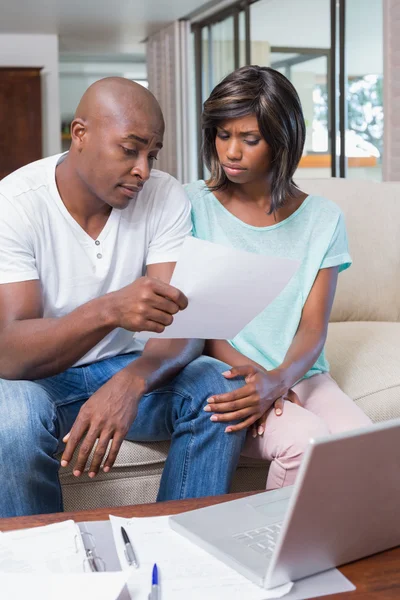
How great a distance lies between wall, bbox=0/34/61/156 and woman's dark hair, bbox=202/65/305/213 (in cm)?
705

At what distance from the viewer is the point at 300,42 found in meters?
5.79

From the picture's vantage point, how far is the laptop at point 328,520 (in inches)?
28.7

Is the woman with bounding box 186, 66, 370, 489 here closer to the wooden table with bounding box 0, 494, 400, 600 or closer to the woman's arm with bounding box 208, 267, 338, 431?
the woman's arm with bounding box 208, 267, 338, 431

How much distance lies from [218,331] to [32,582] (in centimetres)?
63

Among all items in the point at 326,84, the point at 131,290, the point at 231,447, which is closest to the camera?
the point at 131,290

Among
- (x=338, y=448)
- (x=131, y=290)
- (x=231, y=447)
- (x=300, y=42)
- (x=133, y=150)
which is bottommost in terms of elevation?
(x=231, y=447)

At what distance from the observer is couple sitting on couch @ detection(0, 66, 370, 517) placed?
4.40ft

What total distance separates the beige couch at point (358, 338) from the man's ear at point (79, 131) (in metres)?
0.61

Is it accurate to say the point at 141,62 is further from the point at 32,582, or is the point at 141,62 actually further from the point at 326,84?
the point at 32,582

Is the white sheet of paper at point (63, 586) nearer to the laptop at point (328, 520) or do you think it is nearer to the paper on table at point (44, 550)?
the paper on table at point (44, 550)

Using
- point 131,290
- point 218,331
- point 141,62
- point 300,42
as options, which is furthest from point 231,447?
point 141,62

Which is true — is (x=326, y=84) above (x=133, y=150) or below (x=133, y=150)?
above

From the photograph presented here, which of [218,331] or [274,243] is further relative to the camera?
[274,243]

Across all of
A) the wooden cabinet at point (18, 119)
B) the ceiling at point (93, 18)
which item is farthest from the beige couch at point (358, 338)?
the wooden cabinet at point (18, 119)
